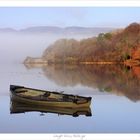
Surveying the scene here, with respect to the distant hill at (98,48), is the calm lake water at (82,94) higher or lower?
lower

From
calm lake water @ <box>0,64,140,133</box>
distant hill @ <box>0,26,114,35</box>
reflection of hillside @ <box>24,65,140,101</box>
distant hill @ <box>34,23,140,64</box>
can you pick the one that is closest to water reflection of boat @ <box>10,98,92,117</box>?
calm lake water @ <box>0,64,140,133</box>

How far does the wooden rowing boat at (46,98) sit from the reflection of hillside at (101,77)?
0.07 metres

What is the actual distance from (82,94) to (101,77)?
0.42ft

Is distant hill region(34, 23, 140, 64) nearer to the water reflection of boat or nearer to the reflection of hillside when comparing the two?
the reflection of hillside

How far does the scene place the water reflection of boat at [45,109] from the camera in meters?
2.10

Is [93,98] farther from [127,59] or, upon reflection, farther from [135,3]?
[135,3]

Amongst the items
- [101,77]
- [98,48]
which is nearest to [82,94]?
[101,77]

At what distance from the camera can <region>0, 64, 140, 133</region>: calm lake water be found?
2.07 meters

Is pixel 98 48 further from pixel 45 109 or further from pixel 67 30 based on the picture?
pixel 45 109

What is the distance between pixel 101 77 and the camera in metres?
2.15

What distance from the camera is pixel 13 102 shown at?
2131 millimetres

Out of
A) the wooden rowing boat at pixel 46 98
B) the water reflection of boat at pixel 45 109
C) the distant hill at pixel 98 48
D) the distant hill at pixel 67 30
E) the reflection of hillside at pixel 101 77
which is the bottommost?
the water reflection of boat at pixel 45 109

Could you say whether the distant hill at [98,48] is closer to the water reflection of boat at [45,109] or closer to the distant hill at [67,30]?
the distant hill at [67,30]

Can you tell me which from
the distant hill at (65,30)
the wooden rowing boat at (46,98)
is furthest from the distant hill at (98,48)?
the wooden rowing boat at (46,98)
